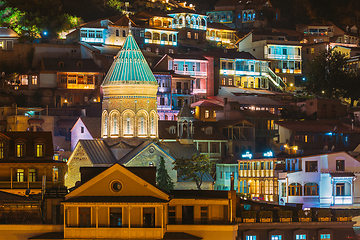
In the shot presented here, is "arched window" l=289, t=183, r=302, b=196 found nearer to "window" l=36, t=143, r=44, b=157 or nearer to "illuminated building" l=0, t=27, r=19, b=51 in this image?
"window" l=36, t=143, r=44, b=157

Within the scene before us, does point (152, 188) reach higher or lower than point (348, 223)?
higher

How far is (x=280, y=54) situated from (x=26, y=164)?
70.6 meters

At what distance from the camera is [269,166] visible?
69.6 m

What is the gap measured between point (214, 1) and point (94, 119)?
82038mm

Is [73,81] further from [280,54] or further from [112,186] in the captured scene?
[112,186]

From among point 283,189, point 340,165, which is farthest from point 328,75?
point 283,189

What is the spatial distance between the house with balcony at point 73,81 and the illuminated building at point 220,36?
106 ft

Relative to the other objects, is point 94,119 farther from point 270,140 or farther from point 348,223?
point 348,223

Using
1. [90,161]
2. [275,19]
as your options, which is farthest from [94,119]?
Result: [275,19]

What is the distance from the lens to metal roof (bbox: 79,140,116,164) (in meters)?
68.0

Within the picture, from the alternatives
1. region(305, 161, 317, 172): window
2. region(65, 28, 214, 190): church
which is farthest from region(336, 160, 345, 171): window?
region(65, 28, 214, 190): church

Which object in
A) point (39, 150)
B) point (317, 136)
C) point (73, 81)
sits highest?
point (73, 81)

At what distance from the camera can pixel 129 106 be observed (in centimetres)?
6975

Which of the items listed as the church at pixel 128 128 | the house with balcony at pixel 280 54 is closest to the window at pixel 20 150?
the church at pixel 128 128
